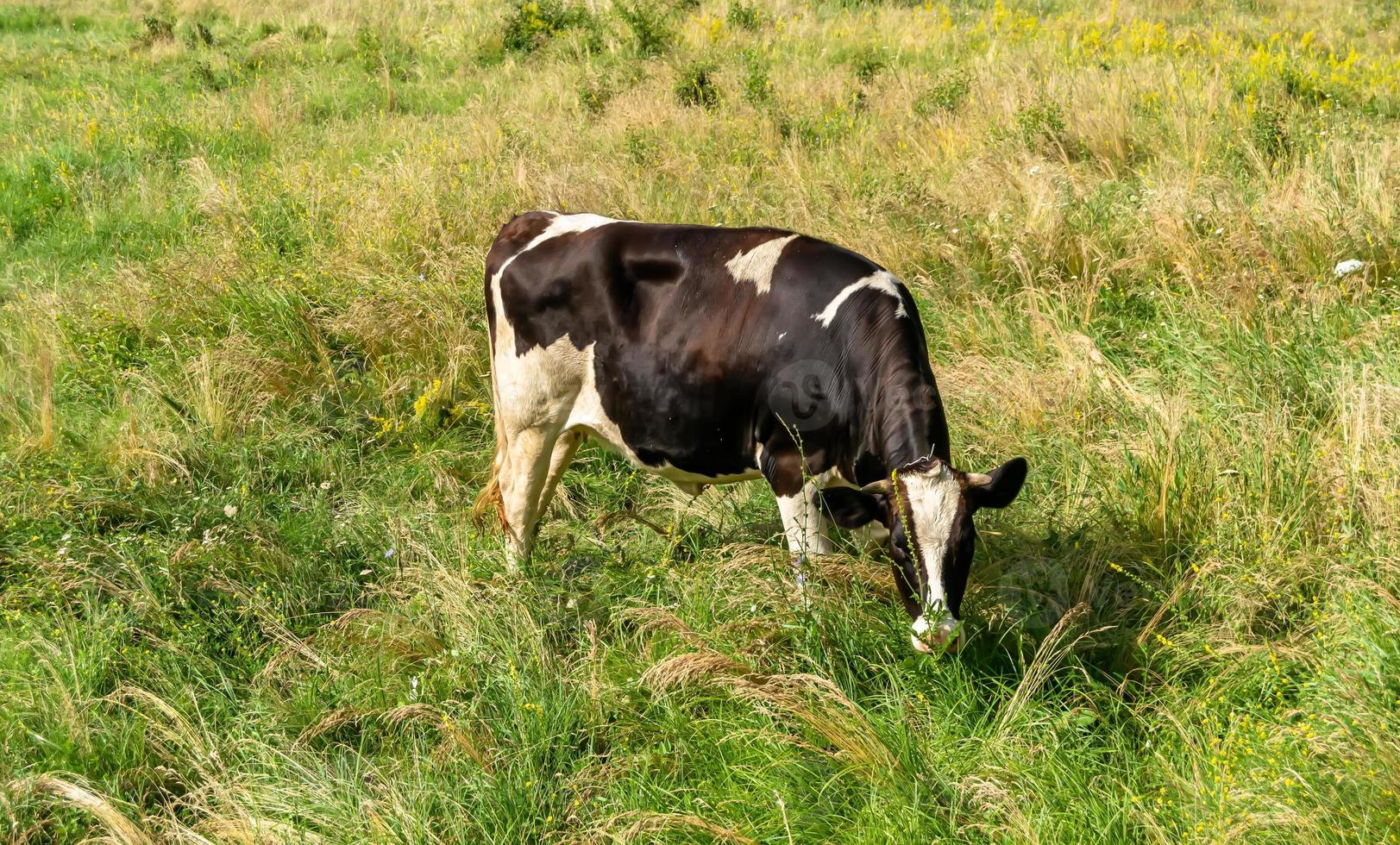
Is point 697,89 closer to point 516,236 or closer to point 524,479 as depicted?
point 516,236

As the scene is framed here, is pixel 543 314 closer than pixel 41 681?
No

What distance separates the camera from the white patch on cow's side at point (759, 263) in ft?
14.7

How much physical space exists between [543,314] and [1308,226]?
14.4 feet

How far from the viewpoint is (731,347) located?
446cm

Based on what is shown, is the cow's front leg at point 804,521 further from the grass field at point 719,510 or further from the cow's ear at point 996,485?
the cow's ear at point 996,485

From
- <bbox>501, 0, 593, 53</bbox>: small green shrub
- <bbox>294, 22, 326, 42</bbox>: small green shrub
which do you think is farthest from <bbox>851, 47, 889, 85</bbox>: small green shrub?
<bbox>294, 22, 326, 42</bbox>: small green shrub

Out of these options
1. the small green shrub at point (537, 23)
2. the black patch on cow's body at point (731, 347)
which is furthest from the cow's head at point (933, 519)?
the small green shrub at point (537, 23)

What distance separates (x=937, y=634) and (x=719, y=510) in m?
1.96

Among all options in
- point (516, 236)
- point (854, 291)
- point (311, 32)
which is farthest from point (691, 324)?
point (311, 32)

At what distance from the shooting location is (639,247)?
4.77m

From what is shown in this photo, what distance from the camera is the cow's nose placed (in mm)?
3553

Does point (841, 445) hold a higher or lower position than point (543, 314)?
lower

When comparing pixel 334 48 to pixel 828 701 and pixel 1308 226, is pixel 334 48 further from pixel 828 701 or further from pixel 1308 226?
pixel 828 701

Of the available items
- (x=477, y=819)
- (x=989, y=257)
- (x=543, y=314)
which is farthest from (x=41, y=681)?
(x=989, y=257)
